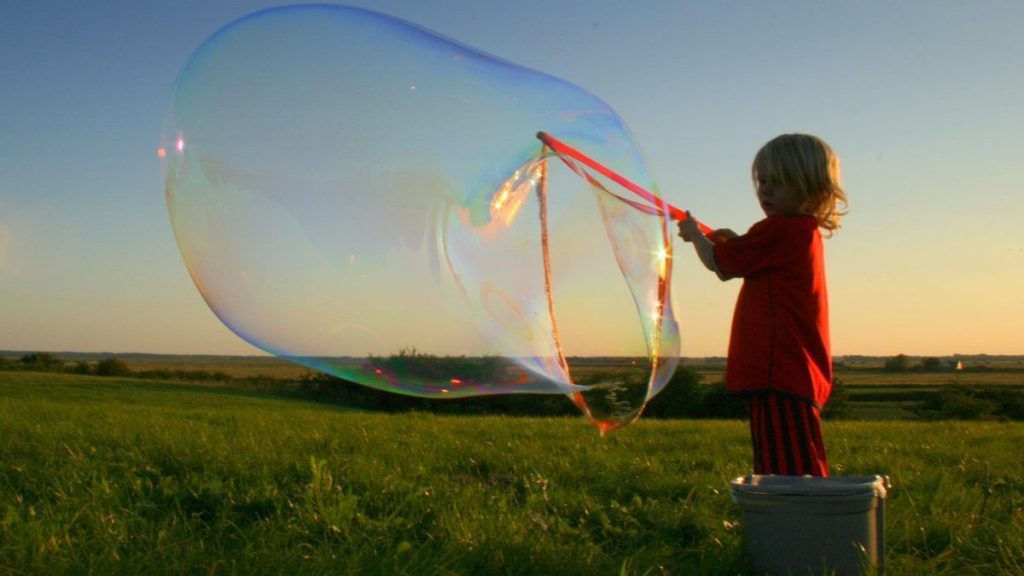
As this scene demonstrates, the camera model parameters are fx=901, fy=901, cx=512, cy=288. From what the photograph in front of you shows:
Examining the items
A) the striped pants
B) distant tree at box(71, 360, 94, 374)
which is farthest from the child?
distant tree at box(71, 360, 94, 374)

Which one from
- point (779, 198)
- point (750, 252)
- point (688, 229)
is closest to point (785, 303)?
point (750, 252)

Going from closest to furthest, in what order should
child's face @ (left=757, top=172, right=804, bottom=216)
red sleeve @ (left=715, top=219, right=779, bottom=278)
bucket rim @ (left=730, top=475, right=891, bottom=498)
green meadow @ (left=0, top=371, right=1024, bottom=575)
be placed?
1. bucket rim @ (left=730, top=475, right=891, bottom=498)
2. green meadow @ (left=0, top=371, right=1024, bottom=575)
3. red sleeve @ (left=715, top=219, right=779, bottom=278)
4. child's face @ (left=757, top=172, right=804, bottom=216)

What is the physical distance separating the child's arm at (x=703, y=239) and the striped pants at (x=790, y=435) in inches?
22.5

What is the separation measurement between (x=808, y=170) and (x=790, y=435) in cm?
108

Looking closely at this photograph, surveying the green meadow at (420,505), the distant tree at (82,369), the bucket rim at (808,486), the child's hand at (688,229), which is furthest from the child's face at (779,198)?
the distant tree at (82,369)

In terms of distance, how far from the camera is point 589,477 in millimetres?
5336

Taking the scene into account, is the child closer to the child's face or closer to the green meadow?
the child's face

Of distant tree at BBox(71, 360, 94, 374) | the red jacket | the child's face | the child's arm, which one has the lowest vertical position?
distant tree at BBox(71, 360, 94, 374)

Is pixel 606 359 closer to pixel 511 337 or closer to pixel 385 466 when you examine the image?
pixel 511 337

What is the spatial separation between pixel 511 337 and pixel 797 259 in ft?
4.42

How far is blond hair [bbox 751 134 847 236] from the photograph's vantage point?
12.1 ft

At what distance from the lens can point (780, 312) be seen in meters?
3.59

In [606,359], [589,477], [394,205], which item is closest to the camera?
[394,205]

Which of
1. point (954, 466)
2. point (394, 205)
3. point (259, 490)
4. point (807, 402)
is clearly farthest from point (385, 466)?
point (954, 466)
